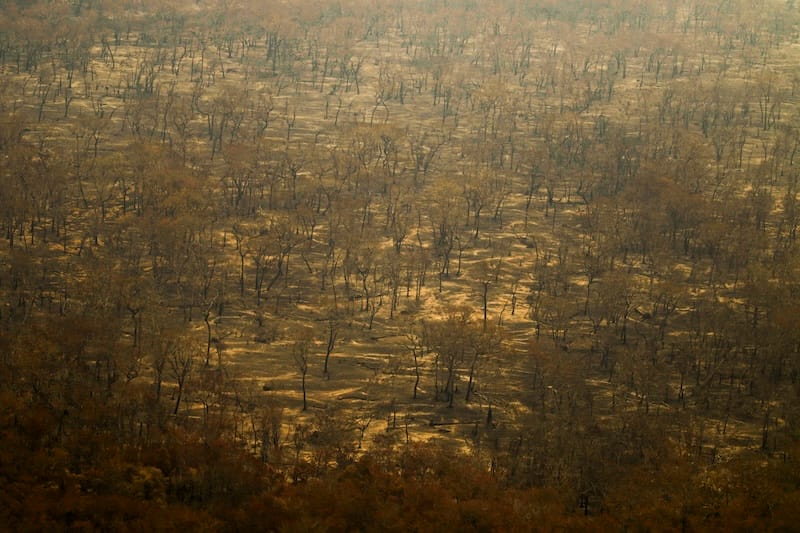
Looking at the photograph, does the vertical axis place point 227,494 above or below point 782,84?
below

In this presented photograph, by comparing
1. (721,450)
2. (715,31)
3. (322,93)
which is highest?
(715,31)

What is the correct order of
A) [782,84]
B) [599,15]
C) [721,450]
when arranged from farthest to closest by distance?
[599,15] < [782,84] < [721,450]

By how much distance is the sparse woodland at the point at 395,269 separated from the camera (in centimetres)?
4047

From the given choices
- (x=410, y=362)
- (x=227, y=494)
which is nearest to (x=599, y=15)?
(x=410, y=362)

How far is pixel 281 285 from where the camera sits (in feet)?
200

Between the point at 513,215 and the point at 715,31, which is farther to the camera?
the point at 715,31

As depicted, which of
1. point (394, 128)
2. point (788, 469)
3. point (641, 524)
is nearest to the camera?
point (641, 524)

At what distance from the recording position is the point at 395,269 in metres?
61.8

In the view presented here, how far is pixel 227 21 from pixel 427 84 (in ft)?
70.2

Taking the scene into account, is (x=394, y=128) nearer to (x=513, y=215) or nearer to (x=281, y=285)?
(x=513, y=215)

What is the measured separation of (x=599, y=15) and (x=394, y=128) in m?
36.6

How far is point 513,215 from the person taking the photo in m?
69.7

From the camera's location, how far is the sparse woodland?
133ft

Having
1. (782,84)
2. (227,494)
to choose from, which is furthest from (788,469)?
(782,84)
